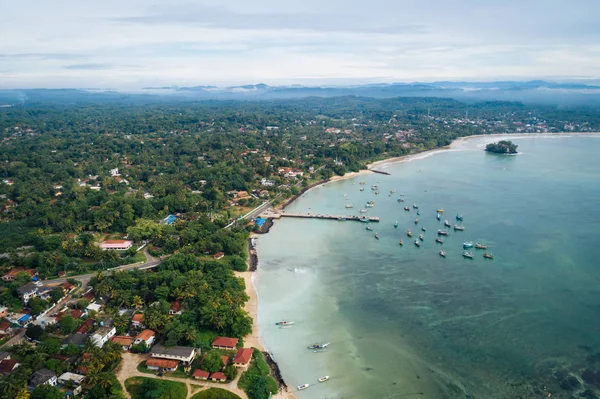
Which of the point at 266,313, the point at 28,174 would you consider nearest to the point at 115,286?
the point at 266,313

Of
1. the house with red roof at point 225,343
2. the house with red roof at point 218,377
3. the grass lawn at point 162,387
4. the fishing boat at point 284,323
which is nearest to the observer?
the grass lawn at point 162,387

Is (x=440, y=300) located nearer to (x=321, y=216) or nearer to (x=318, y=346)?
(x=318, y=346)

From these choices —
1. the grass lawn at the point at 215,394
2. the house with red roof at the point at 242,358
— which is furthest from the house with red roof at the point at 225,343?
the grass lawn at the point at 215,394

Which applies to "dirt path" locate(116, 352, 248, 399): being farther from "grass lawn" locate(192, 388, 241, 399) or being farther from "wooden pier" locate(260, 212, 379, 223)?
"wooden pier" locate(260, 212, 379, 223)

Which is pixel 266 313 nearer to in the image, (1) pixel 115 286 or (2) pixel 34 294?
(1) pixel 115 286

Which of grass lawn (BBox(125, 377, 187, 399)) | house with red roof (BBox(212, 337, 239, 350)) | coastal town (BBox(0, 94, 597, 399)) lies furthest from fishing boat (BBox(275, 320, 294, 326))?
grass lawn (BBox(125, 377, 187, 399))

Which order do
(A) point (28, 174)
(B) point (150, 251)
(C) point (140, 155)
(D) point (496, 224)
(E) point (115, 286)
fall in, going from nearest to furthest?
1. (E) point (115, 286)
2. (B) point (150, 251)
3. (D) point (496, 224)
4. (A) point (28, 174)
5. (C) point (140, 155)

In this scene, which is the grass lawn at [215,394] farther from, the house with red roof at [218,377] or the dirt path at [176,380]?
the house with red roof at [218,377]
